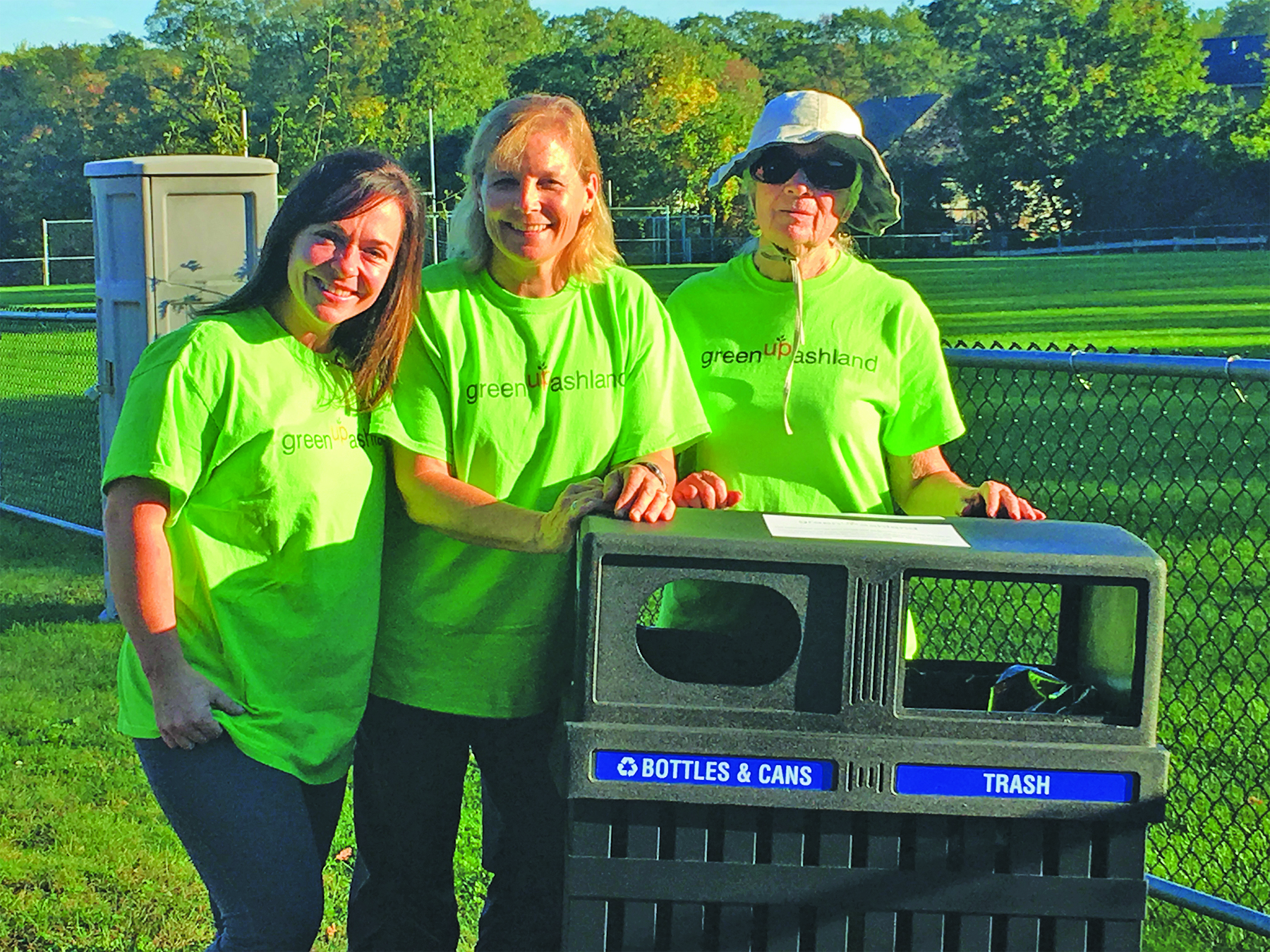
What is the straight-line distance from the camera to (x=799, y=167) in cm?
250

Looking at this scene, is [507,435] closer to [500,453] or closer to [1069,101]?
[500,453]

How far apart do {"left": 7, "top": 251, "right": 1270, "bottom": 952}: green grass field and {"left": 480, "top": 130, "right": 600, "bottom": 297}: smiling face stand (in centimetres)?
213

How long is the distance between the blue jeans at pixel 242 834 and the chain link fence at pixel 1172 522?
205 centimetres

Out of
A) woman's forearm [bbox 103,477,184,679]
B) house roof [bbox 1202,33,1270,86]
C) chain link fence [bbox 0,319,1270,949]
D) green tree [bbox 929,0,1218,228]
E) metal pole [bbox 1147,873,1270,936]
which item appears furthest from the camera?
house roof [bbox 1202,33,1270,86]

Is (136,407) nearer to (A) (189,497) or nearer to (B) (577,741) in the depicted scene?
(A) (189,497)

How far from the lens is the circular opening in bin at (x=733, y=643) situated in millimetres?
2031

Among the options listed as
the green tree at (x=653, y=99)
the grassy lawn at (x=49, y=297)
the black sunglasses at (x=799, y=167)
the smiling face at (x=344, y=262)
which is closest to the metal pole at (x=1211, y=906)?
the black sunglasses at (x=799, y=167)

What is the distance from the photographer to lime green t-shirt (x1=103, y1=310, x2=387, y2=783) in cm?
219

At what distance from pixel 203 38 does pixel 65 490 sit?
133 ft

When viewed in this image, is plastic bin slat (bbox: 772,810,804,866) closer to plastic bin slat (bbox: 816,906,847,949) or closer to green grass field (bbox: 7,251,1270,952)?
plastic bin slat (bbox: 816,906,847,949)

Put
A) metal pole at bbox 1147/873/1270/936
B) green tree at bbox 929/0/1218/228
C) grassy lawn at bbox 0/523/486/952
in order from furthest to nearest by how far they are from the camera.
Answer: green tree at bbox 929/0/1218/228
grassy lawn at bbox 0/523/486/952
metal pole at bbox 1147/873/1270/936

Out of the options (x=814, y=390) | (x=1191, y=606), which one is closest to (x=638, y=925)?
(x=814, y=390)

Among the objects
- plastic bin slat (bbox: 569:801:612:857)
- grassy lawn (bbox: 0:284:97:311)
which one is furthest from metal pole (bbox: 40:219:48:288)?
plastic bin slat (bbox: 569:801:612:857)

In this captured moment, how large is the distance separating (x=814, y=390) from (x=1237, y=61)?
7782 centimetres
